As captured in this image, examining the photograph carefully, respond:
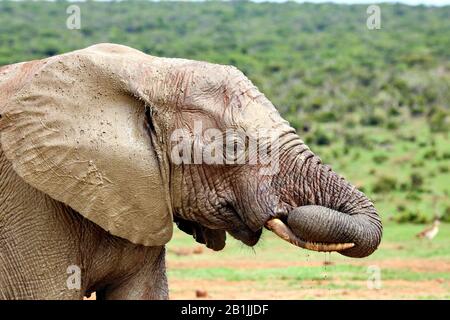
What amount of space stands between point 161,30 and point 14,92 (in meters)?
65.5

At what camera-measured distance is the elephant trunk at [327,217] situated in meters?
A: 5.97

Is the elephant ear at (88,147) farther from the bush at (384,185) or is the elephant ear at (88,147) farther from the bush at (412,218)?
the bush at (384,185)

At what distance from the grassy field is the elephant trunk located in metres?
4.64

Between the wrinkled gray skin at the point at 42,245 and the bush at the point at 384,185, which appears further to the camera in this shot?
the bush at the point at 384,185

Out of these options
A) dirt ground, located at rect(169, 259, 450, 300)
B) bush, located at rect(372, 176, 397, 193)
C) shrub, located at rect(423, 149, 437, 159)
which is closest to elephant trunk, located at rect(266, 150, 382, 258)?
dirt ground, located at rect(169, 259, 450, 300)

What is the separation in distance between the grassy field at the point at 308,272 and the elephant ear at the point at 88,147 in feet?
15.4

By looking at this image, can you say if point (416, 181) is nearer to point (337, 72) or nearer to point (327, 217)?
point (327, 217)

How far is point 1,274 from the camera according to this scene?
20.7 feet

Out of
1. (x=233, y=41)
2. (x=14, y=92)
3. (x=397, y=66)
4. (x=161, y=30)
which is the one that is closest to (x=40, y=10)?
(x=161, y=30)

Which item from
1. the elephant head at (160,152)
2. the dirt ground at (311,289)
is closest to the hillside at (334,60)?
the dirt ground at (311,289)

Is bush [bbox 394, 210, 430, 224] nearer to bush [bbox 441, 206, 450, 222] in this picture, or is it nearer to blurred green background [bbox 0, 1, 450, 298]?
blurred green background [bbox 0, 1, 450, 298]

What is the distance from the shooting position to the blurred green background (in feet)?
57.2

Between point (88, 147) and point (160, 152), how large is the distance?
39cm

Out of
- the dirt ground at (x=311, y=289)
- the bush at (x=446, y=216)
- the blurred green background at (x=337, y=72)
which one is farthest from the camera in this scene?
the bush at (x=446, y=216)
